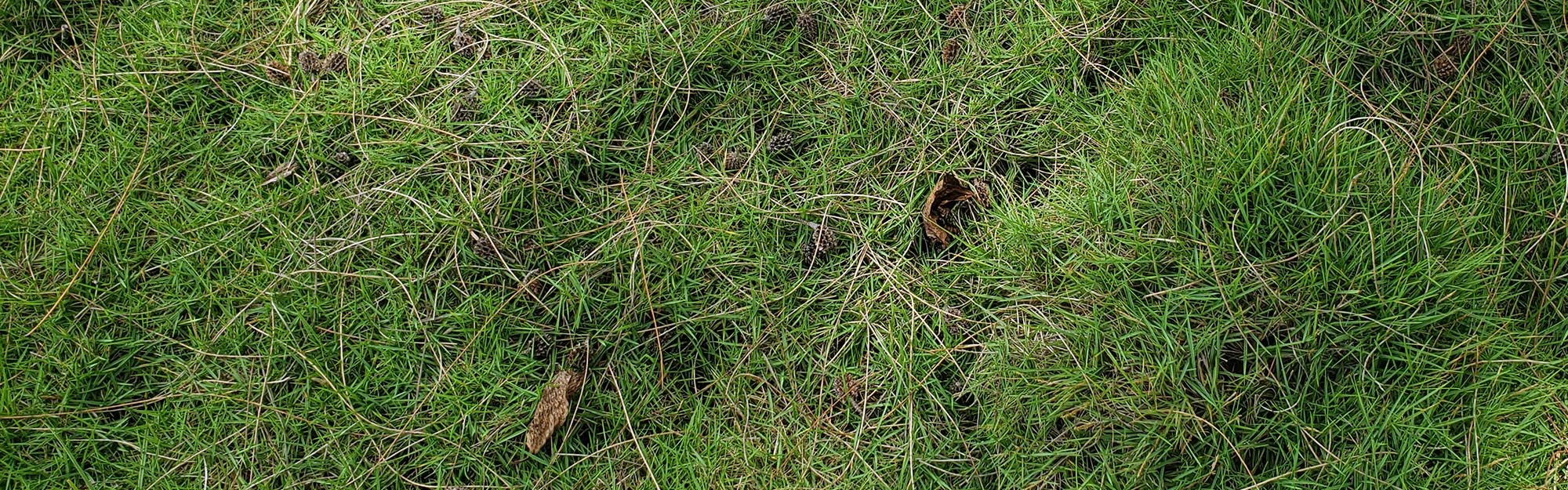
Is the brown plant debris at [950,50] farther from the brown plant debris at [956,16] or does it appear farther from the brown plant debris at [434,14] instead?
the brown plant debris at [434,14]

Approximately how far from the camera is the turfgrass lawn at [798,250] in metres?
1.97

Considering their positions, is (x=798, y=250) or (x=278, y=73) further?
(x=278, y=73)

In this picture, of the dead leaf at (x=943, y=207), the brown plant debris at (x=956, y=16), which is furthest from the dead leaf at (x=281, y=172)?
the brown plant debris at (x=956, y=16)

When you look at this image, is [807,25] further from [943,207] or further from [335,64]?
[335,64]

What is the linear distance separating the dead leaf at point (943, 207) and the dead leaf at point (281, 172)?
5.09ft

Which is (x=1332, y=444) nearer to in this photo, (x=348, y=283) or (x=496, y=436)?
(x=496, y=436)

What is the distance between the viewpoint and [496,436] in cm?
211

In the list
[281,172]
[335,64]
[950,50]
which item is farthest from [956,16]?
[281,172]

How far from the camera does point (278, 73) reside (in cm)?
246

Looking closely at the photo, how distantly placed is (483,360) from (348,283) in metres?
0.39

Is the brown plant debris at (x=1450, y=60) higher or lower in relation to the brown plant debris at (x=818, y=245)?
higher

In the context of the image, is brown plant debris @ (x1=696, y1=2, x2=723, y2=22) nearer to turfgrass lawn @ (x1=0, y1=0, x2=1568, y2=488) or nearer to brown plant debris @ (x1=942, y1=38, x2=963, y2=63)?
turfgrass lawn @ (x1=0, y1=0, x2=1568, y2=488)

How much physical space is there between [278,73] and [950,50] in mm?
1739

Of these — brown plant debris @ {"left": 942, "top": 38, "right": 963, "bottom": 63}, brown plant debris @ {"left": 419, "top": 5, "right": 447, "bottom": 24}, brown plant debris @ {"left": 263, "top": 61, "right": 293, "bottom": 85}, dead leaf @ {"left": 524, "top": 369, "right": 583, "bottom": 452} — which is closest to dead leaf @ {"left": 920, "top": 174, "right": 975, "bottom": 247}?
brown plant debris @ {"left": 942, "top": 38, "right": 963, "bottom": 63}
